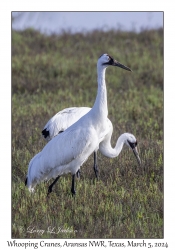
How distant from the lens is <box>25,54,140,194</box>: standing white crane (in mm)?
6238

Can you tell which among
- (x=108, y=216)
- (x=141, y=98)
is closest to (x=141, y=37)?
(x=141, y=98)

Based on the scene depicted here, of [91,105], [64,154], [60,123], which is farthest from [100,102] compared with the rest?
[91,105]

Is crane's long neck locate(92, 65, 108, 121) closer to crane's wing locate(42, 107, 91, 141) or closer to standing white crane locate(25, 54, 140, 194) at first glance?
standing white crane locate(25, 54, 140, 194)

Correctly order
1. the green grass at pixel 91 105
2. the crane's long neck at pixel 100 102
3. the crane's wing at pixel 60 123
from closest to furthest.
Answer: the green grass at pixel 91 105 → the crane's long neck at pixel 100 102 → the crane's wing at pixel 60 123

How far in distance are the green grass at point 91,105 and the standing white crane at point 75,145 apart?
19 centimetres

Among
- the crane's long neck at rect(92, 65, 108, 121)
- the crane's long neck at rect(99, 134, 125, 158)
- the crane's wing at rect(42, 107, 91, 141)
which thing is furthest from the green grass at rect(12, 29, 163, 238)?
the crane's long neck at rect(92, 65, 108, 121)

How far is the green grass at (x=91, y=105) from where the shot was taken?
5516mm

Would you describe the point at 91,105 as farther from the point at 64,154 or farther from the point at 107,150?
the point at 64,154

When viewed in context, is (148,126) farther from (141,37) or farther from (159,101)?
(141,37)

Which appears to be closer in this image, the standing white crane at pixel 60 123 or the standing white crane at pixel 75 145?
the standing white crane at pixel 75 145

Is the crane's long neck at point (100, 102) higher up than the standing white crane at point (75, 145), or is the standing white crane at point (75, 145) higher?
the crane's long neck at point (100, 102)

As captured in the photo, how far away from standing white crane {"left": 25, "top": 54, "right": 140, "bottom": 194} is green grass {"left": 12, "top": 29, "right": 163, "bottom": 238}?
19 centimetres

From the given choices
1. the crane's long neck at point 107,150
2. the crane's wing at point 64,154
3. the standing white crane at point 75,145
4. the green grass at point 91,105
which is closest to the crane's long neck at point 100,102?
the standing white crane at point 75,145

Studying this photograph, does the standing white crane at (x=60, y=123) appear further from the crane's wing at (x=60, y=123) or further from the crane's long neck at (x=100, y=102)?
the crane's long neck at (x=100, y=102)
